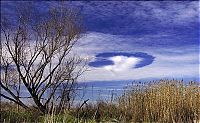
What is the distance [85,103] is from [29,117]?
2185mm

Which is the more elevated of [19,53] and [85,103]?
[19,53]

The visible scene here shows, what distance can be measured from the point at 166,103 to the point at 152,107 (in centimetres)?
48

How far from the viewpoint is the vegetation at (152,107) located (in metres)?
12.1

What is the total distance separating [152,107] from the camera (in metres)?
12.5

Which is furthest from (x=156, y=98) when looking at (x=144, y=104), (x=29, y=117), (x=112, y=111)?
(x=29, y=117)

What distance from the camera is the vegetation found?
1214cm

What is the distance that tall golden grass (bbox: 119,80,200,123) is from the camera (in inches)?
478

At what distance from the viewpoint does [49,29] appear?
46.4 feet

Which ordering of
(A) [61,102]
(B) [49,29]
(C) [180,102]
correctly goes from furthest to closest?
(B) [49,29], (A) [61,102], (C) [180,102]

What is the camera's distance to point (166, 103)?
12.3m

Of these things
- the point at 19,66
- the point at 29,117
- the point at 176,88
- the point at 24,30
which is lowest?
the point at 29,117

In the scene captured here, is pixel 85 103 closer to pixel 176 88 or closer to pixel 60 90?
pixel 60 90

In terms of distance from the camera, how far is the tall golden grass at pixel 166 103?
12141 millimetres

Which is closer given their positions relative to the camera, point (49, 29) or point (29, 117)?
point (29, 117)
